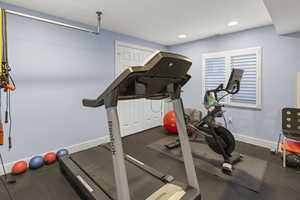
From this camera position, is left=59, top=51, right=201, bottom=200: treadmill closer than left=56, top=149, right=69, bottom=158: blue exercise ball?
Yes

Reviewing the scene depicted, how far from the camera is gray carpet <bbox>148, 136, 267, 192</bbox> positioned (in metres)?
1.94

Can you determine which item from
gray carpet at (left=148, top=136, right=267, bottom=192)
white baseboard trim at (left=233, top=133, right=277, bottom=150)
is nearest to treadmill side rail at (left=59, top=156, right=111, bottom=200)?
gray carpet at (left=148, top=136, right=267, bottom=192)

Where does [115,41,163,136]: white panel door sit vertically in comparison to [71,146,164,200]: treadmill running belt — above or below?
above

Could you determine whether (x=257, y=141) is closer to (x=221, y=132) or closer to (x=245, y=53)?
(x=221, y=132)

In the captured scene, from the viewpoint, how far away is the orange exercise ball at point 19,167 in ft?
7.03

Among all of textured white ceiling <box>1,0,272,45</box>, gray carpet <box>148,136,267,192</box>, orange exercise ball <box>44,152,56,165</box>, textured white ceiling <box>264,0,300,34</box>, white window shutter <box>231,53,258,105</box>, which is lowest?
gray carpet <box>148,136,267,192</box>

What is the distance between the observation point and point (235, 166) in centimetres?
229

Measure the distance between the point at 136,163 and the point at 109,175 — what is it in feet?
1.45

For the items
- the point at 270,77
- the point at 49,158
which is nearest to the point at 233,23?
the point at 270,77

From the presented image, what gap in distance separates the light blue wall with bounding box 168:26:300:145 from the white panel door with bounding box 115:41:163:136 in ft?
6.56

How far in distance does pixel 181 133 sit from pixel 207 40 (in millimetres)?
3188

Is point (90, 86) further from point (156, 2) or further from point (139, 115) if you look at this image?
point (156, 2)

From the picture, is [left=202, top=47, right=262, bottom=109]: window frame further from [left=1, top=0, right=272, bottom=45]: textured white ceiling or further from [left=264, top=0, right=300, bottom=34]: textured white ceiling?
[left=264, top=0, right=300, bottom=34]: textured white ceiling

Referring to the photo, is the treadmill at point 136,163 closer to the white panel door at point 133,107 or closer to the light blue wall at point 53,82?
the light blue wall at point 53,82
